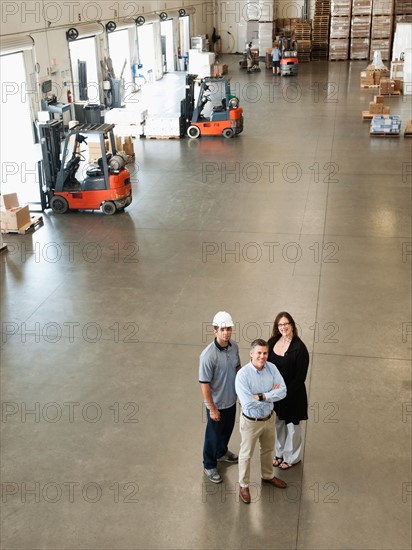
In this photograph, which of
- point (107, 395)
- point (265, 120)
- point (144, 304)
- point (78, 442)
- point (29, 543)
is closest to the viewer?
point (29, 543)

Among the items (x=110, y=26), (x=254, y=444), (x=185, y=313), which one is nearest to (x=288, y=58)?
(x=110, y=26)

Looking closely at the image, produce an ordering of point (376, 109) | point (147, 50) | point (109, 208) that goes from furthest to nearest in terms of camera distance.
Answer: point (147, 50), point (376, 109), point (109, 208)

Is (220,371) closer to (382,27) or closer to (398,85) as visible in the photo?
(398,85)

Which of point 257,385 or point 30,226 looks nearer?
point 257,385

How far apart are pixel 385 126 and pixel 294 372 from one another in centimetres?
1491

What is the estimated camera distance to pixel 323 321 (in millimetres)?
8562

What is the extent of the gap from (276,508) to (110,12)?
22067 mm

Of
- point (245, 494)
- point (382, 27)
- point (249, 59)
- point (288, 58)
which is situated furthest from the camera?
point (382, 27)

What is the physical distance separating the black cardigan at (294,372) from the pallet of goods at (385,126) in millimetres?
14743

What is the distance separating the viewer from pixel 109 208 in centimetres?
1280

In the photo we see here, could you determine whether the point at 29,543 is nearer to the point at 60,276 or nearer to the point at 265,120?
the point at 60,276

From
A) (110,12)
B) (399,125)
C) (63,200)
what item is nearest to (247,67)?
(110,12)

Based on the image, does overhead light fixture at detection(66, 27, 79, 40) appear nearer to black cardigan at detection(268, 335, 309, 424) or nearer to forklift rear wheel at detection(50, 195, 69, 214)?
forklift rear wheel at detection(50, 195, 69, 214)

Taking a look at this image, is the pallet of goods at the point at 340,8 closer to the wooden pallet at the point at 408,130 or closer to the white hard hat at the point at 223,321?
the wooden pallet at the point at 408,130
